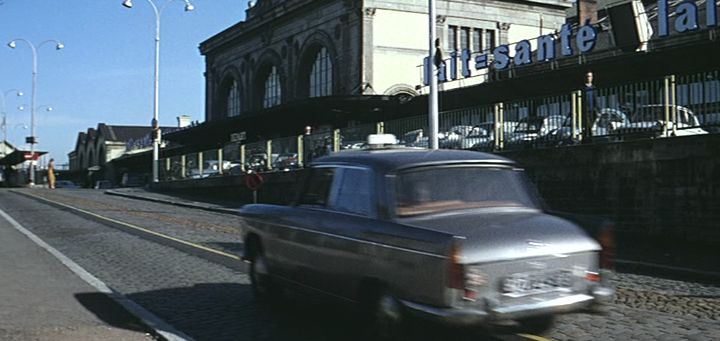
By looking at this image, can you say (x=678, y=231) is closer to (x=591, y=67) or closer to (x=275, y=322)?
(x=275, y=322)

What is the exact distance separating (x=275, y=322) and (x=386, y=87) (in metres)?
41.2

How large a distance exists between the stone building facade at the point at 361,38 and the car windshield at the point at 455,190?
37.9 m

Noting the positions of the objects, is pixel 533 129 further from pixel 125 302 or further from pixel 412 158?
pixel 412 158

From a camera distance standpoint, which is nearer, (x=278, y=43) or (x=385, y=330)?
(x=385, y=330)

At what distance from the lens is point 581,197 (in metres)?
17.2

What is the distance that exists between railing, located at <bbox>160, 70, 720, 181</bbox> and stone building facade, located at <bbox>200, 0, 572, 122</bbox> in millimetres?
22005

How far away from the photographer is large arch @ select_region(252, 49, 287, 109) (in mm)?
57000

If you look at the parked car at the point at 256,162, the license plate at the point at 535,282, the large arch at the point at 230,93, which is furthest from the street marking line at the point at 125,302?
the large arch at the point at 230,93

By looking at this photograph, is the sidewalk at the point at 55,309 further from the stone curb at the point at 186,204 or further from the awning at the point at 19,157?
the awning at the point at 19,157

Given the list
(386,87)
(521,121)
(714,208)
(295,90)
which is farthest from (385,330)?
(295,90)

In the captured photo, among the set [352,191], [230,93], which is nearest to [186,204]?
[352,191]

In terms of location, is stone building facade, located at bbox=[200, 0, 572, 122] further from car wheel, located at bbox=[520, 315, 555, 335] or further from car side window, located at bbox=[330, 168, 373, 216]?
car wheel, located at bbox=[520, 315, 555, 335]

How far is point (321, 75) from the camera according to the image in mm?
52438

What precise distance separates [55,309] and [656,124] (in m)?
12.2
